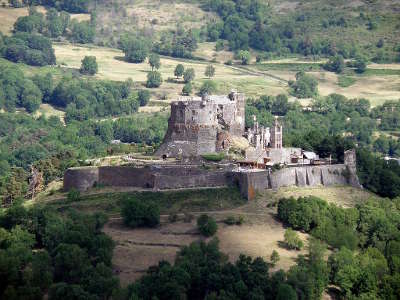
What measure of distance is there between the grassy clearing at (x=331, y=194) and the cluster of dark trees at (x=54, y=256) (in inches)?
632

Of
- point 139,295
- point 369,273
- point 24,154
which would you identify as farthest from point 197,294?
point 24,154

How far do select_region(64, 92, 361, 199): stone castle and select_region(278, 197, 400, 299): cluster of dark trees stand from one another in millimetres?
4744

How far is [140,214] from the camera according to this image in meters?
134

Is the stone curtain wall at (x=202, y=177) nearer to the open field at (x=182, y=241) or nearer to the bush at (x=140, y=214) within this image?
the open field at (x=182, y=241)

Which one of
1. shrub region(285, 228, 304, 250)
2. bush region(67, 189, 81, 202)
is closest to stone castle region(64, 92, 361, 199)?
bush region(67, 189, 81, 202)

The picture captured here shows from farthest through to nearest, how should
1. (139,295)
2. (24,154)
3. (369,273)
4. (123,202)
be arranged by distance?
(24,154) < (123,202) < (369,273) < (139,295)

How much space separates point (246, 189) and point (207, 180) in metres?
3.62

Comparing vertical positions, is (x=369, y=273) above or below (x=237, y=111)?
below

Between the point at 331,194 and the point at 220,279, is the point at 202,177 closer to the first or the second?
the point at 331,194

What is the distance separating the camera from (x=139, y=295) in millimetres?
120188

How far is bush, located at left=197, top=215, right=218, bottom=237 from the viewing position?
132500 millimetres

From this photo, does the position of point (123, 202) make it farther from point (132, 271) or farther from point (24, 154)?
point (24, 154)

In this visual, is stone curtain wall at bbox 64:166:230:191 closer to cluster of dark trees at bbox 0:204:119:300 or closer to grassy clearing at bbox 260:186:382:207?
grassy clearing at bbox 260:186:382:207

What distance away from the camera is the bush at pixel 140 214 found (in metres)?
134
